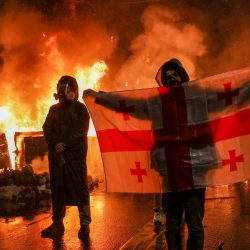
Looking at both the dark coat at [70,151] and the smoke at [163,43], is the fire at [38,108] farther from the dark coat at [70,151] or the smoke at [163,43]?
the dark coat at [70,151]

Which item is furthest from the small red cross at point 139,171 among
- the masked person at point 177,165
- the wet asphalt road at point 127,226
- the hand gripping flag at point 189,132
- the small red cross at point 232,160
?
the wet asphalt road at point 127,226

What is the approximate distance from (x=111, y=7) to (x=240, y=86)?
15.7 metres

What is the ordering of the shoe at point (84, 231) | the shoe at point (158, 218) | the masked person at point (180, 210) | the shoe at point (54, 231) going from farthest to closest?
the shoe at point (158, 218) → the shoe at point (54, 231) → the shoe at point (84, 231) → the masked person at point (180, 210)

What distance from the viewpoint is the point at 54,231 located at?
6.93 meters

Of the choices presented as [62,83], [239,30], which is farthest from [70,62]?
[62,83]

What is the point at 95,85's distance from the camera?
62.7 feet

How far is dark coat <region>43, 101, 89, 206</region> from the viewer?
22.8 feet

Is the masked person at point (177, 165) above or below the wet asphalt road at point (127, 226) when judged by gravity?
above

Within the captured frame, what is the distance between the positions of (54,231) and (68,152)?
3.58 feet

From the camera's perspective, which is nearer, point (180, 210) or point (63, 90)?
point (180, 210)

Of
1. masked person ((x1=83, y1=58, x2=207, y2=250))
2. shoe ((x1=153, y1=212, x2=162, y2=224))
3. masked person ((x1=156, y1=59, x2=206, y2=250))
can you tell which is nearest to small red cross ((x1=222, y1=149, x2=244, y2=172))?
masked person ((x1=83, y1=58, x2=207, y2=250))

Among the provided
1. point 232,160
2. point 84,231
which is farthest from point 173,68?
point 84,231

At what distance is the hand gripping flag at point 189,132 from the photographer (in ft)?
15.5

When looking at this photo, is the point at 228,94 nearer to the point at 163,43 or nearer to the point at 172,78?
the point at 172,78
